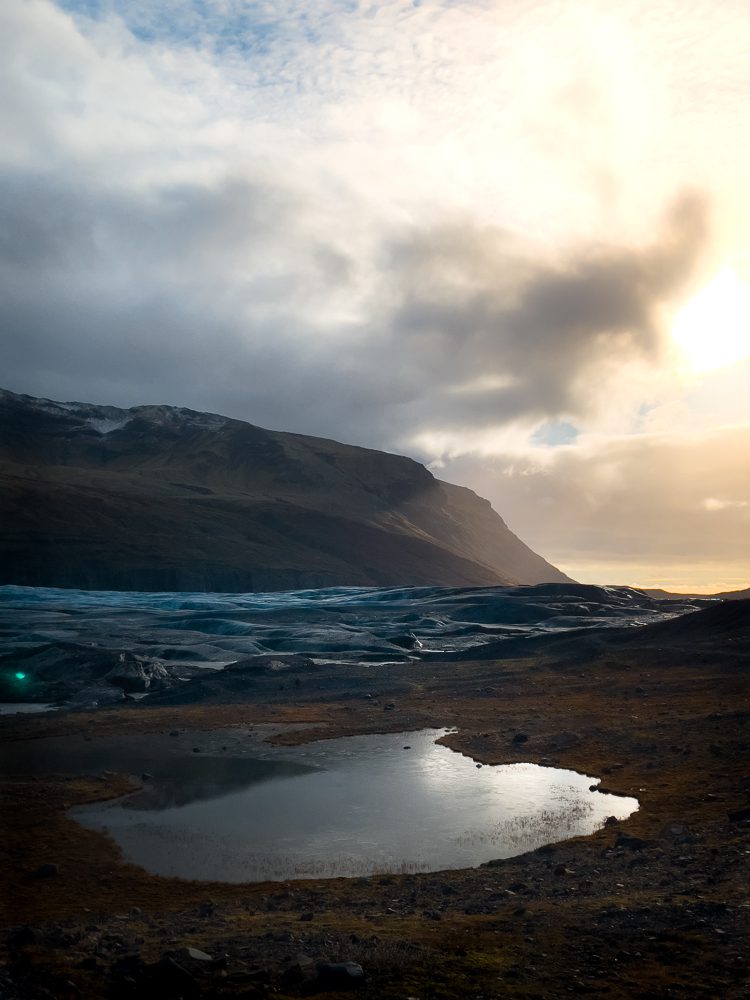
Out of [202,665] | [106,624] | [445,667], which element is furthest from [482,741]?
[106,624]

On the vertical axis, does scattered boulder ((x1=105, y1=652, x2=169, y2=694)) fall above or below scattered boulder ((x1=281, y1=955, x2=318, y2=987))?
below

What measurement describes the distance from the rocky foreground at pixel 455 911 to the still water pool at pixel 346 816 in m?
1.00

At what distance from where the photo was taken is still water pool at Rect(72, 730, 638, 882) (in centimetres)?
1934

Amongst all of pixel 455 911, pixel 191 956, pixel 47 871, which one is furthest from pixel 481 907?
pixel 47 871

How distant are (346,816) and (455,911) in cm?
939

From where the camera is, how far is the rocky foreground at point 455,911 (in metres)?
10.8

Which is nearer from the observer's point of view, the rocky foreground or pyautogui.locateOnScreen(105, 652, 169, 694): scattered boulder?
the rocky foreground

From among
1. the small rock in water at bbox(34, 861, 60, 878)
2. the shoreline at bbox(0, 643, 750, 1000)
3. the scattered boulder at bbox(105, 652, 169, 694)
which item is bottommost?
the scattered boulder at bbox(105, 652, 169, 694)

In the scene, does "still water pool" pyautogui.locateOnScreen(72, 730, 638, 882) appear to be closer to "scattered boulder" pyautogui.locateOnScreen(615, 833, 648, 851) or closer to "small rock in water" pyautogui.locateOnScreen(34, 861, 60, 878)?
"small rock in water" pyautogui.locateOnScreen(34, 861, 60, 878)

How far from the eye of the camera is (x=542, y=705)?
1710 inches

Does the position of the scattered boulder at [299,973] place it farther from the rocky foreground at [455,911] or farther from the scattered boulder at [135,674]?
the scattered boulder at [135,674]

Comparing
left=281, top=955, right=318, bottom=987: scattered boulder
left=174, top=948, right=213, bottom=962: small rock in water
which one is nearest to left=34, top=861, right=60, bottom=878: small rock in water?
left=174, top=948, right=213, bottom=962: small rock in water

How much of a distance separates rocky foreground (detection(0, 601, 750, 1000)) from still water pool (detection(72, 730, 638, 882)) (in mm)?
1003

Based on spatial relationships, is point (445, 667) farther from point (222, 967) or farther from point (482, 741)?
point (222, 967)
